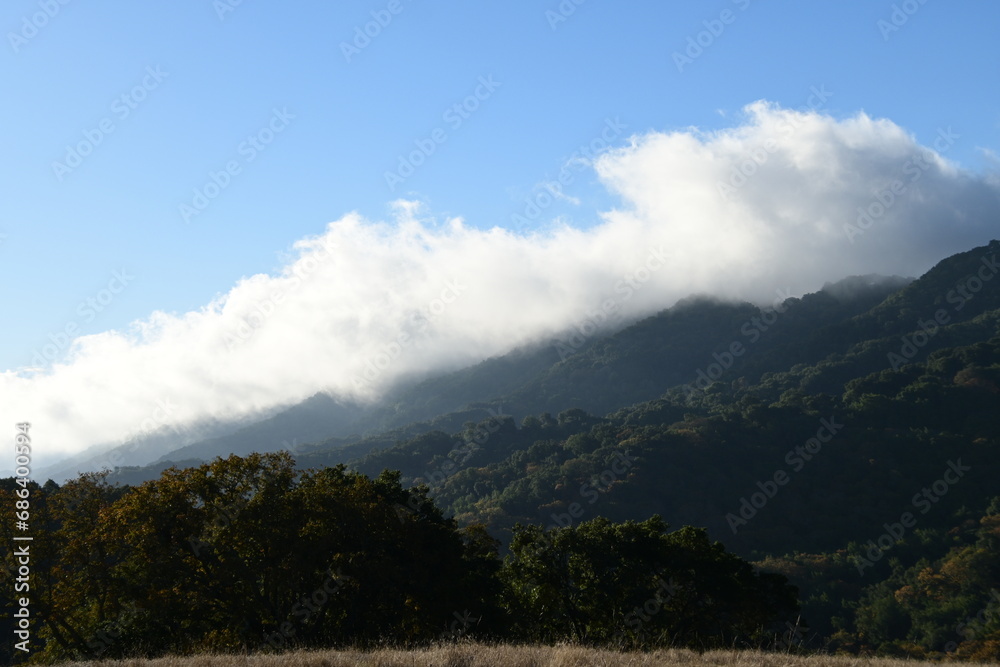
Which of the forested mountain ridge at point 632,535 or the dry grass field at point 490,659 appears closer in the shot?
the dry grass field at point 490,659

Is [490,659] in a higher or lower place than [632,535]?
higher

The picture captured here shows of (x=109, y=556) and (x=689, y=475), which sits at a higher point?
(x=109, y=556)

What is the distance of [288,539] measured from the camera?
28141mm

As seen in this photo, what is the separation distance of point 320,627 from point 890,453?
16487 centimetres

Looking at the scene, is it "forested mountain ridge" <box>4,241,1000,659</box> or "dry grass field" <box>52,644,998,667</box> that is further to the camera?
"forested mountain ridge" <box>4,241,1000,659</box>

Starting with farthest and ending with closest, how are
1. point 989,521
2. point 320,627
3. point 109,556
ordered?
point 989,521, point 109,556, point 320,627

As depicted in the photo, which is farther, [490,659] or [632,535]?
[632,535]

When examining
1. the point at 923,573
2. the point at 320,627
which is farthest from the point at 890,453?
the point at 320,627

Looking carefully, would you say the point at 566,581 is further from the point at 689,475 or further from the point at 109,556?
the point at 689,475

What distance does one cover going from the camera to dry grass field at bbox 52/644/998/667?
12.2 meters

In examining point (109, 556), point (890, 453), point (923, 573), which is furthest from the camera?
point (890, 453)

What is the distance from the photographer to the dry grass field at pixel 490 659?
12164 millimetres

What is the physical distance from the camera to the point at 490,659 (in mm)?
12383

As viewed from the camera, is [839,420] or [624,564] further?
[839,420]
